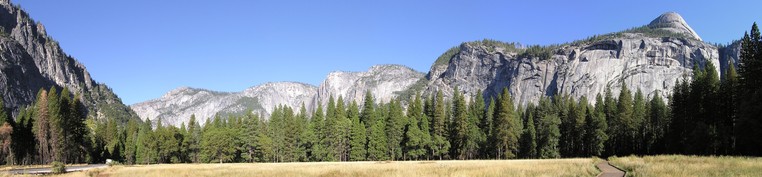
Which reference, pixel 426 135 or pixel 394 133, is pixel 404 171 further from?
pixel 394 133

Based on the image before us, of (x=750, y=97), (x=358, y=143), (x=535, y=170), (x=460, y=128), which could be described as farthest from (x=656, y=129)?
(x=535, y=170)

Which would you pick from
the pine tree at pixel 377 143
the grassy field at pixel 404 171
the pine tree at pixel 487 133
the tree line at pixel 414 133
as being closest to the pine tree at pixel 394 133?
the tree line at pixel 414 133

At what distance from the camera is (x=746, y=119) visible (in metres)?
48.0

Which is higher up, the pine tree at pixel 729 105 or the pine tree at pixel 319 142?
the pine tree at pixel 729 105

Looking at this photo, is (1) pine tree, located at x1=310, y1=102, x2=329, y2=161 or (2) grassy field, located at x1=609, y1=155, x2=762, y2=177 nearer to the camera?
(2) grassy field, located at x1=609, y1=155, x2=762, y2=177

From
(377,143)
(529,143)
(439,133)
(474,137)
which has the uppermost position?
→ (439,133)

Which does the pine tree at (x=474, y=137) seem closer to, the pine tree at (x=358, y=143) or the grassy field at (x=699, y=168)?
the pine tree at (x=358, y=143)

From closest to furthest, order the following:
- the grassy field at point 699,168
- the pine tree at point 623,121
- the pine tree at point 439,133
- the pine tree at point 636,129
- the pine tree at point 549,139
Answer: the grassy field at point 699,168 < the pine tree at point 549,139 < the pine tree at point 623,121 < the pine tree at point 636,129 < the pine tree at point 439,133

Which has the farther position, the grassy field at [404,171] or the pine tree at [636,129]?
the pine tree at [636,129]

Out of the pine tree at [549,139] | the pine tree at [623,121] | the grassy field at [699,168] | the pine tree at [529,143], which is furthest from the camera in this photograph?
the pine tree at [623,121]

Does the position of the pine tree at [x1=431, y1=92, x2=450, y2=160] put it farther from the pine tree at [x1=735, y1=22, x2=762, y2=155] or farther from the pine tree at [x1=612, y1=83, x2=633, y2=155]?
the pine tree at [x1=735, y1=22, x2=762, y2=155]

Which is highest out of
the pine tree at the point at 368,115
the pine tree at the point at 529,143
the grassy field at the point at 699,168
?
the pine tree at the point at 368,115

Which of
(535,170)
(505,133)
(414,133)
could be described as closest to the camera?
(535,170)

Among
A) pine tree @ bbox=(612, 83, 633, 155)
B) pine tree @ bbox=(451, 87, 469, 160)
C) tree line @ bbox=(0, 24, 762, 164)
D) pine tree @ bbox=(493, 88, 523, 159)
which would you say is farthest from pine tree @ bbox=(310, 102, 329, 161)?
pine tree @ bbox=(612, 83, 633, 155)
